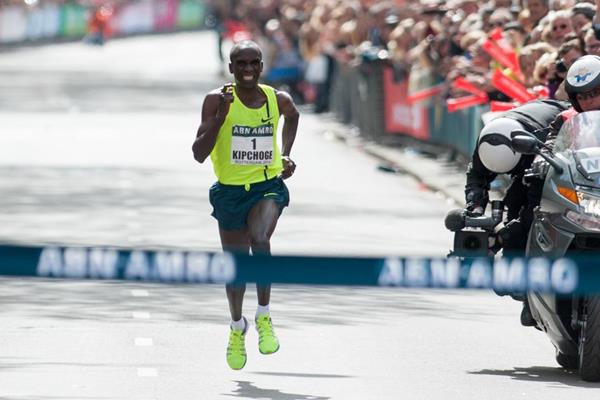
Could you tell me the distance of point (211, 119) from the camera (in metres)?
10.9

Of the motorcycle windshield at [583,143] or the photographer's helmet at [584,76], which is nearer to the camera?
the motorcycle windshield at [583,143]

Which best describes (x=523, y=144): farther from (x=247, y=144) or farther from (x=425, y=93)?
(x=425, y=93)

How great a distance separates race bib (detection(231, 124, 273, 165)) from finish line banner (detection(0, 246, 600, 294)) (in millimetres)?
3210

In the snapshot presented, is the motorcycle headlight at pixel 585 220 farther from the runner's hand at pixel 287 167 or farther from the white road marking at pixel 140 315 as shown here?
the white road marking at pixel 140 315

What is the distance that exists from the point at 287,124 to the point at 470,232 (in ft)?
4.15

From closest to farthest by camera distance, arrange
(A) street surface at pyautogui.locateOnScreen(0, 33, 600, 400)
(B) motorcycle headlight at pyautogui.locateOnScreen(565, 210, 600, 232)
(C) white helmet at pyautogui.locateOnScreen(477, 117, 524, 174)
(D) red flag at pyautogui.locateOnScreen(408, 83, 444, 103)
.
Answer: (B) motorcycle headlight at pyautogui.locateOnScreen(565, 210, 600, 232), (A) street surface at pyautogui.locateOnScreen(0, 33, 600, 400), (C) white helmet at pyautogui.locateOnScreen(477, 117, 524, 174), (D) red flag at pyautogui.locateOnScreen(408, 83, 444, 103)

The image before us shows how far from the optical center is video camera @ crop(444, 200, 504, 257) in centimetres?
1087

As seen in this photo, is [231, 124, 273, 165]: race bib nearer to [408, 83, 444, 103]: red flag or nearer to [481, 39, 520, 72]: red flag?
[481, 39, 520, 72]: red flag

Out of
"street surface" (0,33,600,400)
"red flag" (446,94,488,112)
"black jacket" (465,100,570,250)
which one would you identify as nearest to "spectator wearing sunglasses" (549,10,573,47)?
"street surface" (0,33,600,400)

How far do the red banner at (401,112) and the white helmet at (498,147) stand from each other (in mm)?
16193

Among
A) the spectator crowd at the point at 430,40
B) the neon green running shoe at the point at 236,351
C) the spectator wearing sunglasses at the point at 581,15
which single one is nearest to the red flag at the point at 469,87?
the spectator crowd at the point at 430,40

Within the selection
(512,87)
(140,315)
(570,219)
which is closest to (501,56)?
(512,87)

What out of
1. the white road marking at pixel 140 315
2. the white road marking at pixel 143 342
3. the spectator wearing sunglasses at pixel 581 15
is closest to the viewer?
the white road marking at pixel 143 342

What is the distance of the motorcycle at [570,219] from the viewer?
10.1 metres
